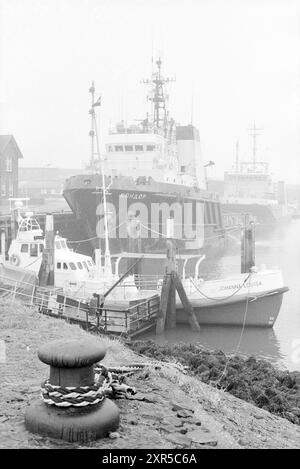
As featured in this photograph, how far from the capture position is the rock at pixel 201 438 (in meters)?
3.96

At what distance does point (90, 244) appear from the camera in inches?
1400

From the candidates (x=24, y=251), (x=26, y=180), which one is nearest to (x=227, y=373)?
(x=24, y=251)

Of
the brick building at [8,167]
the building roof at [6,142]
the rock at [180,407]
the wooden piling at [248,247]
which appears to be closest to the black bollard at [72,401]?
the rock at [180,407]

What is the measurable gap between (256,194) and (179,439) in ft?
282

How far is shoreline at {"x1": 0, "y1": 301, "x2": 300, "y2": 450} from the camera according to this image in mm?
3906

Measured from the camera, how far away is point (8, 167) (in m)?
47.0

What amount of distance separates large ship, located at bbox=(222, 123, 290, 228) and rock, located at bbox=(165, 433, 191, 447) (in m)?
71.7

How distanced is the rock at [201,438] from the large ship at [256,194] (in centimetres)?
7157

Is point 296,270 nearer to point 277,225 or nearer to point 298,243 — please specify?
point 298,243

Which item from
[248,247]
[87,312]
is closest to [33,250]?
[87,312]

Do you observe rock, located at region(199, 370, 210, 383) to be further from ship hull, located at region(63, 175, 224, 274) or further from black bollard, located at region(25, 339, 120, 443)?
ship hull, located at region(63, 175, 224, 274)

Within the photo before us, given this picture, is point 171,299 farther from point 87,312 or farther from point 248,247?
point 248,247

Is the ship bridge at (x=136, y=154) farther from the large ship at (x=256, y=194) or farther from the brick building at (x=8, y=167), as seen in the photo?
the large ship at (x=256, y=194)
